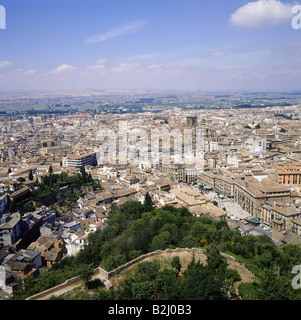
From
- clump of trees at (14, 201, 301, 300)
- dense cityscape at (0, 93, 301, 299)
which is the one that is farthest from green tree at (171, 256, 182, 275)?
dense cityscape at (0, 93, 301, 299)

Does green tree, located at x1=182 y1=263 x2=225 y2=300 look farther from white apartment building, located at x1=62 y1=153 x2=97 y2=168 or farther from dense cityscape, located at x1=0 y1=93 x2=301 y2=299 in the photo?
white apartment building, located at x1=62 y1=153 x2=97 y2=168

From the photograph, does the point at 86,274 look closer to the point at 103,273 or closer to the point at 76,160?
the point at 103,273

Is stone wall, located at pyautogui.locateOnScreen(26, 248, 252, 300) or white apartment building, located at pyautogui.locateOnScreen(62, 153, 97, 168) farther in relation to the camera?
white apartment building, located at pyautogui.locateOnScreen(62, 153, 97, 168)

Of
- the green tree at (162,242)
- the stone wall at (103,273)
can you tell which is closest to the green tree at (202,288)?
the stone wall at (103,273)

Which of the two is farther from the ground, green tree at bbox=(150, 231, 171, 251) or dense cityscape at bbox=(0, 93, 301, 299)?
green tree at bbox=(150, 231, 171, 251)

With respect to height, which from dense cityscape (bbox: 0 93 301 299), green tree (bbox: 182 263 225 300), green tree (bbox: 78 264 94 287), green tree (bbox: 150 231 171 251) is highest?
green tree (bbox: 182 263 225 300)

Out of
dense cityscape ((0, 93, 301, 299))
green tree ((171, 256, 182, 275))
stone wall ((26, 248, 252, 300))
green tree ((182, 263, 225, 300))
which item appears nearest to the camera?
green tree ((182, 263, 225, 300))

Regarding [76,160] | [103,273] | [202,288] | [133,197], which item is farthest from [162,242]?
[76,160]

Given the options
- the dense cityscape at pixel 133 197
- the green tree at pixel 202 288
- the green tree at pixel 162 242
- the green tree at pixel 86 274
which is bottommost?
the dense cityscape at pixel 133 197

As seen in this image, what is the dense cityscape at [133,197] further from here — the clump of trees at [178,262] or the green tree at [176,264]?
the green tree at [176,264]

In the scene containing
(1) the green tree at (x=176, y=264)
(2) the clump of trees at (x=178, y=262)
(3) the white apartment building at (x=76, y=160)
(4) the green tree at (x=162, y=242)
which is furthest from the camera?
(3) the white apartment building at (x=76, y=160)

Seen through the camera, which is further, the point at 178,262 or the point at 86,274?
the point at 178,262
